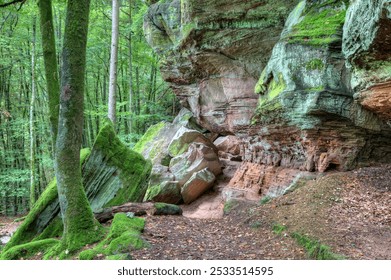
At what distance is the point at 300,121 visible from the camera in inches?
334

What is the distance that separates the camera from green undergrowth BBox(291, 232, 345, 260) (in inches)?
190

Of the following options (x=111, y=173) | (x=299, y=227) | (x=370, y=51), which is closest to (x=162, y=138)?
(x=111, y=173)

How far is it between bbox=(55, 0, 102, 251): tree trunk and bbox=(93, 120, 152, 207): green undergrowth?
2.69m

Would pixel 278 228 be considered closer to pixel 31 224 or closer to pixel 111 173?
pixel 111 173

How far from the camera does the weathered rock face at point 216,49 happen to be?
37.1 ft

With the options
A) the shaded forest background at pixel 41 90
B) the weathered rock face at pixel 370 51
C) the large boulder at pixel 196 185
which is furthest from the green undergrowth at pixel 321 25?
the shaded forest background at pixel 41 90

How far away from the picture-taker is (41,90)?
2208 cm

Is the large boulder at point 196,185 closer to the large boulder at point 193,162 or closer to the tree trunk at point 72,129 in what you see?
the large boulder at point 193,162

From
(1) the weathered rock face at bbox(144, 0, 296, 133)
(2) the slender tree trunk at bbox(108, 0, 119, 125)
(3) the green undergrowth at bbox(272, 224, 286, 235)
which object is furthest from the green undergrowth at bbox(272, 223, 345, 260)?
(2) the slender tree trunk at bbox(108, 0, 119, 125)

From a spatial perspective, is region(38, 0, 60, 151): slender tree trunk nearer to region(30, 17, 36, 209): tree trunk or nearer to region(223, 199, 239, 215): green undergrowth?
region(223, 199, 239, 215): green undergrowth

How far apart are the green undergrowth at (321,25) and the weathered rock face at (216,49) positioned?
2.36 metres

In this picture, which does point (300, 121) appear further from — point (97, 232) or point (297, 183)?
point (97, 232)

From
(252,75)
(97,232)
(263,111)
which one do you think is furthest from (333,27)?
(97,232)

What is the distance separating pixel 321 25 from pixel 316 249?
5.99 meters
